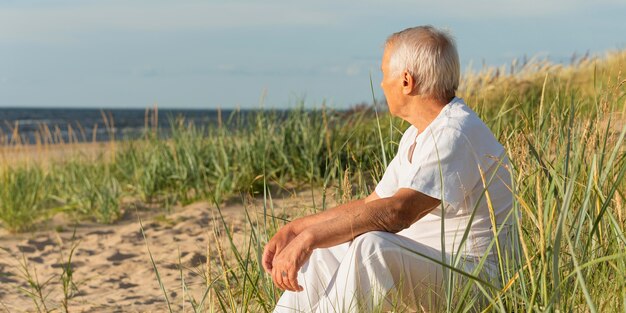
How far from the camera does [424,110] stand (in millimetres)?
2723

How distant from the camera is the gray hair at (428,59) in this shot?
2629 mm

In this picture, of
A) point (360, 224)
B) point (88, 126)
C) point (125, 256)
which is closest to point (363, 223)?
point (360, 224)

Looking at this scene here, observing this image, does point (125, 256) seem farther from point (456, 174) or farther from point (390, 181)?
point (456, 174)

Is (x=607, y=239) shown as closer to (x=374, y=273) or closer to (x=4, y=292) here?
(x=374, y=273)

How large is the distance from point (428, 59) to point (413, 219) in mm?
535

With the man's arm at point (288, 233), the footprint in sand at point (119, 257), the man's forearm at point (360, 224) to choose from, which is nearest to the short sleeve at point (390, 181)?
the man's arm at point (288, 233)

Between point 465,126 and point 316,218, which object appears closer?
point 465,126

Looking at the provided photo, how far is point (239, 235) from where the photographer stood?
5820mm

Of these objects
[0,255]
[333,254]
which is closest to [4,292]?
[0,255]

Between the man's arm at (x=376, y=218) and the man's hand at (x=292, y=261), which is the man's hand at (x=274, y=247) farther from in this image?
A: the man's arm at (x=376, y=218)

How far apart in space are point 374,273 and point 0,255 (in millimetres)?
4886

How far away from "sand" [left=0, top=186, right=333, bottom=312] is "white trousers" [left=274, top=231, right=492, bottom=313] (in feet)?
5.10

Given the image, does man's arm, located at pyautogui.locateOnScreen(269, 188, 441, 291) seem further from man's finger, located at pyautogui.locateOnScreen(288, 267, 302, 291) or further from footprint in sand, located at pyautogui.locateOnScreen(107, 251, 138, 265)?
footprint in sand, located at pyautogui.locateOnScreen(107, 251, 138, 265)

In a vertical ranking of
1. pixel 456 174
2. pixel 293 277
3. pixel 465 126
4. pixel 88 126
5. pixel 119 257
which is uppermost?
pixel 465 126
